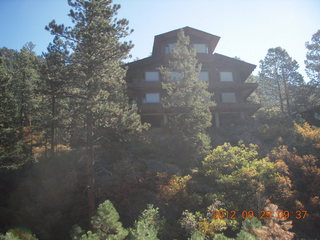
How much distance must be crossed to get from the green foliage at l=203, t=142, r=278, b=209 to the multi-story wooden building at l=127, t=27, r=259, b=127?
10504 millimetres

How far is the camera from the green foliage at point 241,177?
1341cm

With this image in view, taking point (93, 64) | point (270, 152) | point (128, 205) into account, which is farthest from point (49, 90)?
point (270, 152)

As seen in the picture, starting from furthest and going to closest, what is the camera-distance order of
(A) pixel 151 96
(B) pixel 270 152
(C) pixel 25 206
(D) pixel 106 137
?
1. (A) pixel 151 96
2. (B) pixel 270 152
3. (D) pixel 106 137
4. (C) pixel 25 206

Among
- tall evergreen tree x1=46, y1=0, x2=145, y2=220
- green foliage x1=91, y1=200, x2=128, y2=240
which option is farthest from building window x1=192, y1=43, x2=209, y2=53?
green foliage x1=91, y1=200, x2=128, y2=240

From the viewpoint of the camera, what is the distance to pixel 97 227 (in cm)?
1015

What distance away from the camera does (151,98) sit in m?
28.2

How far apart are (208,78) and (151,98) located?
8059 mm

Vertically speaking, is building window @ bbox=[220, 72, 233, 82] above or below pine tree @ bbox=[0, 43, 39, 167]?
above

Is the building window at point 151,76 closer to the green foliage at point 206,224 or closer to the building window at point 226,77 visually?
the building window at point 226,77

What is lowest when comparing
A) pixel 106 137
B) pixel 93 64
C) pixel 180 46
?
pixel 106 137

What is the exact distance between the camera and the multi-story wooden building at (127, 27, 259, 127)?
27.1 metres

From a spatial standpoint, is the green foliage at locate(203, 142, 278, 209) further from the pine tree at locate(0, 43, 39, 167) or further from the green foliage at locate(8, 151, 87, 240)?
the pine tree at locate(0, 43, 39, 167)

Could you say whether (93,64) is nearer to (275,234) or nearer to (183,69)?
(183,69)

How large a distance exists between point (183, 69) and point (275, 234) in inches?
603
